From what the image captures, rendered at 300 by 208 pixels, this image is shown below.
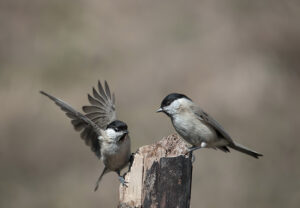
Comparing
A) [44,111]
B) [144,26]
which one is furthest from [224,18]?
[44,111]

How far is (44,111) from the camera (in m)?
10.4

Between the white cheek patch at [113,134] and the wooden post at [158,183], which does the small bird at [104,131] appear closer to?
the white cheek patch at [113,134]

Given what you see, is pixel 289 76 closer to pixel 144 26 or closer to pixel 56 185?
pixel 144 26

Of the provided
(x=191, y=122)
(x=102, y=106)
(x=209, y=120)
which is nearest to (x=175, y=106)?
(x=191, y=122)

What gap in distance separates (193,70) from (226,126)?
182cm

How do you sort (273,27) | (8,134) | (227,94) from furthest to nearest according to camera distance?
(273,27)
(227,94)
(8,134)

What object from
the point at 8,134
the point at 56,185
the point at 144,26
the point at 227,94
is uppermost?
the point at 144,26

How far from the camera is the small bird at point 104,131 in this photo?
5.62m

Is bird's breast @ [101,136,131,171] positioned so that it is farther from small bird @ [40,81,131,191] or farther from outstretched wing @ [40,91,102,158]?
outstretched wing @ [40,91,102,158]

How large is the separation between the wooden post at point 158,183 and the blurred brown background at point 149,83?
509 centimetres

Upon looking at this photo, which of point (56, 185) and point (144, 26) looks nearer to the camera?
point (56, 185)

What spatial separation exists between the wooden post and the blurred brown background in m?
5.09

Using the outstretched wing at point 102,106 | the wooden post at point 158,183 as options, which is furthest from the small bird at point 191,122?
the wooden post at point 158,183

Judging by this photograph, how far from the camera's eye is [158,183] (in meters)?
3.96
